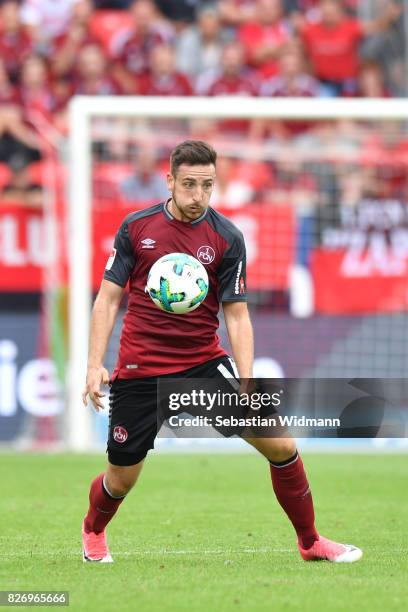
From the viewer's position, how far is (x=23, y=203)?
15.2 metres

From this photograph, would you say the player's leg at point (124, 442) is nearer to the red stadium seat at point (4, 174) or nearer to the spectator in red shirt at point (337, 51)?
the red stadium seat at point (4, 174)

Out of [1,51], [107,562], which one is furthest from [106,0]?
[107,562]

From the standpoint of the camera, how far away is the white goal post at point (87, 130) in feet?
45.9

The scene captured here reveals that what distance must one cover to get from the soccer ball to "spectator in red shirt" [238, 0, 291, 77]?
11968 mm

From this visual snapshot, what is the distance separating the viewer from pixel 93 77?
1752cm

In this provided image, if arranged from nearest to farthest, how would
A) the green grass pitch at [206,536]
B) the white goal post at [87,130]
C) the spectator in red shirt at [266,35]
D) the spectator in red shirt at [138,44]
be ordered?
the green grass pitch at [206,536], the white goal post at [87,130], the spectator in red shirt at [138,44], the spectator in red shirt at [266,35]

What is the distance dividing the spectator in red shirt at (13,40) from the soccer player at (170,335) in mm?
11460

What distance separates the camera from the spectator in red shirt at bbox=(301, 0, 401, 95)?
1859cm

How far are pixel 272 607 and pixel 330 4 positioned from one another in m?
14.2

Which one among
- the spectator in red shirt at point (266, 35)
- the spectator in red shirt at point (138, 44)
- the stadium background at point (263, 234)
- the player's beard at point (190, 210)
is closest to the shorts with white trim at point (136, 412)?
the player's beard at point (190, 210)

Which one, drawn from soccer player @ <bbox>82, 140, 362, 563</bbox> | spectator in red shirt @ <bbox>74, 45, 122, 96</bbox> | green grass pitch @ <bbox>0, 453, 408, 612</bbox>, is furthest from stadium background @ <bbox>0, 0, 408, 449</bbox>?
soccer player @ <bbox>82, 140, 362, 563</bbox>

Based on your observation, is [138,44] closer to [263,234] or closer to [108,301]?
[263,234]

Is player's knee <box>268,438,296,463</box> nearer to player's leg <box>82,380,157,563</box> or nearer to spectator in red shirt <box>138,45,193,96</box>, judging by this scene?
player's leg <box>82,380,157,563</box>

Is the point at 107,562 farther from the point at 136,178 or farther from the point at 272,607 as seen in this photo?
the point at 136,178
